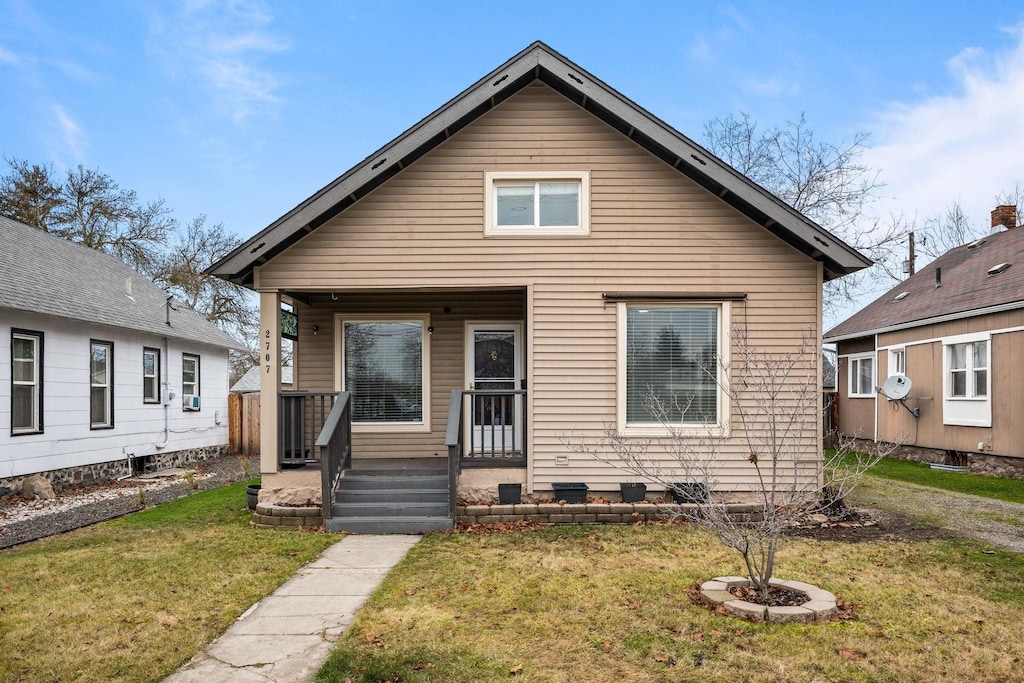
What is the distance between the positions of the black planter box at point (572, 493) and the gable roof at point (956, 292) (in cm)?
917

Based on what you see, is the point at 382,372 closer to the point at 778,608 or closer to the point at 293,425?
the point at 293,425

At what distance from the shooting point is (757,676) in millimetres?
4129

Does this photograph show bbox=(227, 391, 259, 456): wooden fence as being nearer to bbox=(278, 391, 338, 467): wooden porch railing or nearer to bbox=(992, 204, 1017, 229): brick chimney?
bbox=(278, 391, 338, 467): wooden porch railing

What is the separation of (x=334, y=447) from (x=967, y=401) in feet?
40.7

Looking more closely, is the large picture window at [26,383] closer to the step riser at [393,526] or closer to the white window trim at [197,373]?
the white window trim at [197,373]

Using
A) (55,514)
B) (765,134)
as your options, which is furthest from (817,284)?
(765,134)

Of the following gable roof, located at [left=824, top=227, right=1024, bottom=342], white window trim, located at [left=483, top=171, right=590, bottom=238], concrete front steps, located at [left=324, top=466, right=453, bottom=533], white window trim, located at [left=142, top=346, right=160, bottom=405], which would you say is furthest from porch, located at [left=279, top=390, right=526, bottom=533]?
gable roof, located at [left=824, top=227, right=1024, bottom=342]

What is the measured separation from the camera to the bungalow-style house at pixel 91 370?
11.2 metres

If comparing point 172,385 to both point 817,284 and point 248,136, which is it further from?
point 248,136

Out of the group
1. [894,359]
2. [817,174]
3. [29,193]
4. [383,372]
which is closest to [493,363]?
[383,372]

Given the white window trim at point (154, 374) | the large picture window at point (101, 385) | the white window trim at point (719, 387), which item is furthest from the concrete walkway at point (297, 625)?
the white window trim at point (154, 374)

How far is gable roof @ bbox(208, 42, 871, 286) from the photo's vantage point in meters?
8.54

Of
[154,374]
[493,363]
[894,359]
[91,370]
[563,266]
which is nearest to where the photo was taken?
[563,266]

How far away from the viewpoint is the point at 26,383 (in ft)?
37.0
